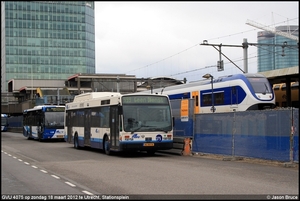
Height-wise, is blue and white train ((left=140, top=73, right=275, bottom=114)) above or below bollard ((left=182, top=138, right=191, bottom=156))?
above

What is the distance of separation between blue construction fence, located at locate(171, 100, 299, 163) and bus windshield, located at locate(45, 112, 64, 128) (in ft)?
55.4

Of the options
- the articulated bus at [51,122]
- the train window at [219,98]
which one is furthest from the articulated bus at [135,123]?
the articulated bus at [51,122]

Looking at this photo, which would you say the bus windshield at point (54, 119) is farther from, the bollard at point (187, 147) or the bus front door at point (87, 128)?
the bollard at point (187, 147)

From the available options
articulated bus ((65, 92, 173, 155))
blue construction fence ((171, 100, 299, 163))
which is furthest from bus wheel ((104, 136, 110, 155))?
blue construction fence ((171, 100, 299, 163))

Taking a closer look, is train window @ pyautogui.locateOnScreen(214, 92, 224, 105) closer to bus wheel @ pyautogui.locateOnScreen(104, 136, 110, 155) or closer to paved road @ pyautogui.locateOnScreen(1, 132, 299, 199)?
bus wheel @ pyautogui.locateOnScreen(104, 136, 110, 155)

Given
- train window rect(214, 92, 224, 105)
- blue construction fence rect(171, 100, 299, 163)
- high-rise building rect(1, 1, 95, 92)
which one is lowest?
blue construction fence rect(171, 100, 299, 163)

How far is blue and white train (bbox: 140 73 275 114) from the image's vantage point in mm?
24969

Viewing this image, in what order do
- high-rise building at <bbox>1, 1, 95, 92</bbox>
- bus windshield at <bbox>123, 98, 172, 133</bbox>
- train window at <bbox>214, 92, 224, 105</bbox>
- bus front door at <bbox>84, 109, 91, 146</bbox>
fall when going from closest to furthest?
bus windshield at <bbox>123, 98, 172, 133</bbox> → bus front door at <bbox>84, 109, 91, 146</bbox> → train window at <bbox>214, 92, 224, 105</bbox> → high-rise building at <bbox>1, 1, 95, 92</bbox>

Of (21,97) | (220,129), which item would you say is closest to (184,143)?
(220,129)

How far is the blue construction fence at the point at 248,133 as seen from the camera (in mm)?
15797

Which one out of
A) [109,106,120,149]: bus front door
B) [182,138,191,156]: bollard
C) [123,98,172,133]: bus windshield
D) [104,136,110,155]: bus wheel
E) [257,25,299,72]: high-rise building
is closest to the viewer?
[123,98,172,133]: bus windshield

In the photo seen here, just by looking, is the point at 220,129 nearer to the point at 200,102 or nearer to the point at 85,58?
the point at 200,102

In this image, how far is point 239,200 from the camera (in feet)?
28.9

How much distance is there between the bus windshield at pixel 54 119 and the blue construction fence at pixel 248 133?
16.9 m
